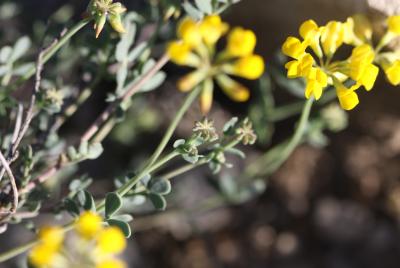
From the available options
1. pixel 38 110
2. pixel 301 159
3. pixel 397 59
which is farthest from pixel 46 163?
pixel 301 159

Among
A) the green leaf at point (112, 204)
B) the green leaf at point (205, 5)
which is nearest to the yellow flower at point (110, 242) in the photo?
the green leaf at point (112, 204)

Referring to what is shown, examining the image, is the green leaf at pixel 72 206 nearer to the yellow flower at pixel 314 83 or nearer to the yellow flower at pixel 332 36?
the yellow flower at pixel 314 83

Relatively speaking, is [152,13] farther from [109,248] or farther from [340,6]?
[109,248]

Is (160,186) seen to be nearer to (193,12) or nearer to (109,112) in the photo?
(109,112)

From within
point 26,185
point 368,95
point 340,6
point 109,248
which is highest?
point 109,248

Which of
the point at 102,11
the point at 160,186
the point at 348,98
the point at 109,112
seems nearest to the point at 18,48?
the point at 109,112

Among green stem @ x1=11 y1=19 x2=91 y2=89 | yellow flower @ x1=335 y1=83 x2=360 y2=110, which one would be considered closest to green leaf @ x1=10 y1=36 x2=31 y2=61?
green stem @ x1=11 y1=19 x2=91 y2=89
